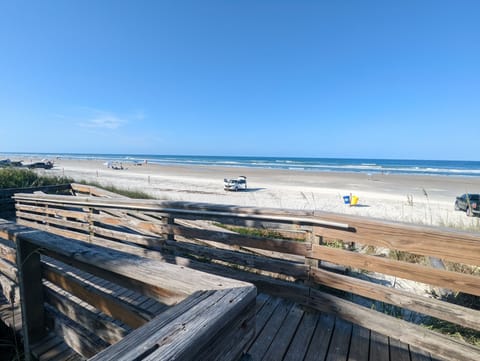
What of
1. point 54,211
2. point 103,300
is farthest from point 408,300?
point 54,211

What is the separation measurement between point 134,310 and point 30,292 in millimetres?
1191

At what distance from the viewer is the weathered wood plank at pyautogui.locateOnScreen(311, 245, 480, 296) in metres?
1.91

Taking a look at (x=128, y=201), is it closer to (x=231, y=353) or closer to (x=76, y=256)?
(x=76, y=256)

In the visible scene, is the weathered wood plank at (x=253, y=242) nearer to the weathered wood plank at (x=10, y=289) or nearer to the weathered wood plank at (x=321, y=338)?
the weathered wood plank at (x=321, y=338)

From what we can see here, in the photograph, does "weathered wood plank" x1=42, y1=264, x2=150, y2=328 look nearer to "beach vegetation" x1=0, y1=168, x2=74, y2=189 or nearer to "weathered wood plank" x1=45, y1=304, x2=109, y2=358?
"weathered wood plank" x1=45, y1=304, x2=109, y2=358

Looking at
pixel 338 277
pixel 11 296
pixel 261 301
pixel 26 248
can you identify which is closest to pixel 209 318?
pixel 26 248

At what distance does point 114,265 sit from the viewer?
1.20m

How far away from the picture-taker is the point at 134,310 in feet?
4.48

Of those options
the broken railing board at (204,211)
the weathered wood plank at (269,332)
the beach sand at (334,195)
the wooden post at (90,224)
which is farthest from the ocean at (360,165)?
the weathered wood plank at (269,332)

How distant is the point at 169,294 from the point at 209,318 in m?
Answer: 0.34

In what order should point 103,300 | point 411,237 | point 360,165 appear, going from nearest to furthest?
point 103,300, point 411,237, point 360,165

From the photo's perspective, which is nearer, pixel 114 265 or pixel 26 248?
pixel 114 265

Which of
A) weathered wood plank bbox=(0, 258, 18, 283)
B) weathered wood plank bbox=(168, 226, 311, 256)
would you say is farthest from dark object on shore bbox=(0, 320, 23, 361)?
weathered wood plank bbox=(168, 226, 311, 256)

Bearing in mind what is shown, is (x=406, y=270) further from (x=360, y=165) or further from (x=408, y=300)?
(x=360, y=165)
